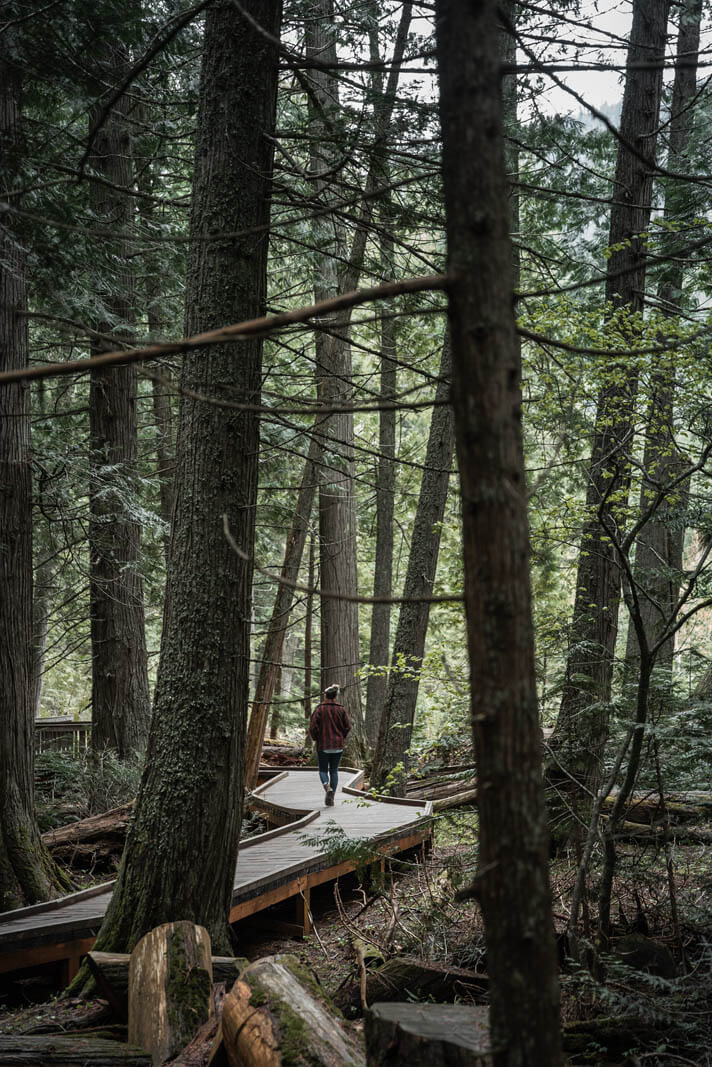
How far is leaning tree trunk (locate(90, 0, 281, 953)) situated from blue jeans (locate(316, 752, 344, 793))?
604cm

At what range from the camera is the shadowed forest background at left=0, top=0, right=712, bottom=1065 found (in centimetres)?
210

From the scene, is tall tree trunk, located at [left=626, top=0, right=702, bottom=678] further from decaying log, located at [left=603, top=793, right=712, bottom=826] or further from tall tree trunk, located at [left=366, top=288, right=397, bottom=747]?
tall tree trunk, located at [left=366, top=288, right=397, bottom=747]

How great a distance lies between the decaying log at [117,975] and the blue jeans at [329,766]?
21.2ft

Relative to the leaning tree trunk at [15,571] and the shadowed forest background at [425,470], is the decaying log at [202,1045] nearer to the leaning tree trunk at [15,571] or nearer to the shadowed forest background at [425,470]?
the shadowed forest background at [425,470]

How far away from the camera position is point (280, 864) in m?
7.70

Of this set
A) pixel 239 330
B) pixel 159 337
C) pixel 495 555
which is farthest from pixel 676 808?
pixel 159 337

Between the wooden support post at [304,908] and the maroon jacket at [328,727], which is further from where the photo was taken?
the maroon jacket at [328,727]

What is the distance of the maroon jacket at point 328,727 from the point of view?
10656 millimetres

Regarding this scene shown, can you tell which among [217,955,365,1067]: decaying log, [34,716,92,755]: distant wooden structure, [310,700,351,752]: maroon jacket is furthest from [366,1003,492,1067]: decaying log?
[34,716,92,755]: distant wooden structure

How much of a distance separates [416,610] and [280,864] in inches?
148

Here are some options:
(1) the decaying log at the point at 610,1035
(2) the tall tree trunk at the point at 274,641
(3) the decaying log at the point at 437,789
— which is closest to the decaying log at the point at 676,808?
(1) the decaying log at the point at 610,1035

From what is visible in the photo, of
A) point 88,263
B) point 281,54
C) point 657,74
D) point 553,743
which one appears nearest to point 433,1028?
point 553,743

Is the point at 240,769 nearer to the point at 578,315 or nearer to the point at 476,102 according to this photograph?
the point at 476,102

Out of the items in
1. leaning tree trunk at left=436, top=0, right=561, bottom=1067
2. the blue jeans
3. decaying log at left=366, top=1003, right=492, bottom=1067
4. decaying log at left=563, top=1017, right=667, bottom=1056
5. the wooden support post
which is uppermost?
leaning tree trunk at left=436, top=0, right=561, bottom=1067
